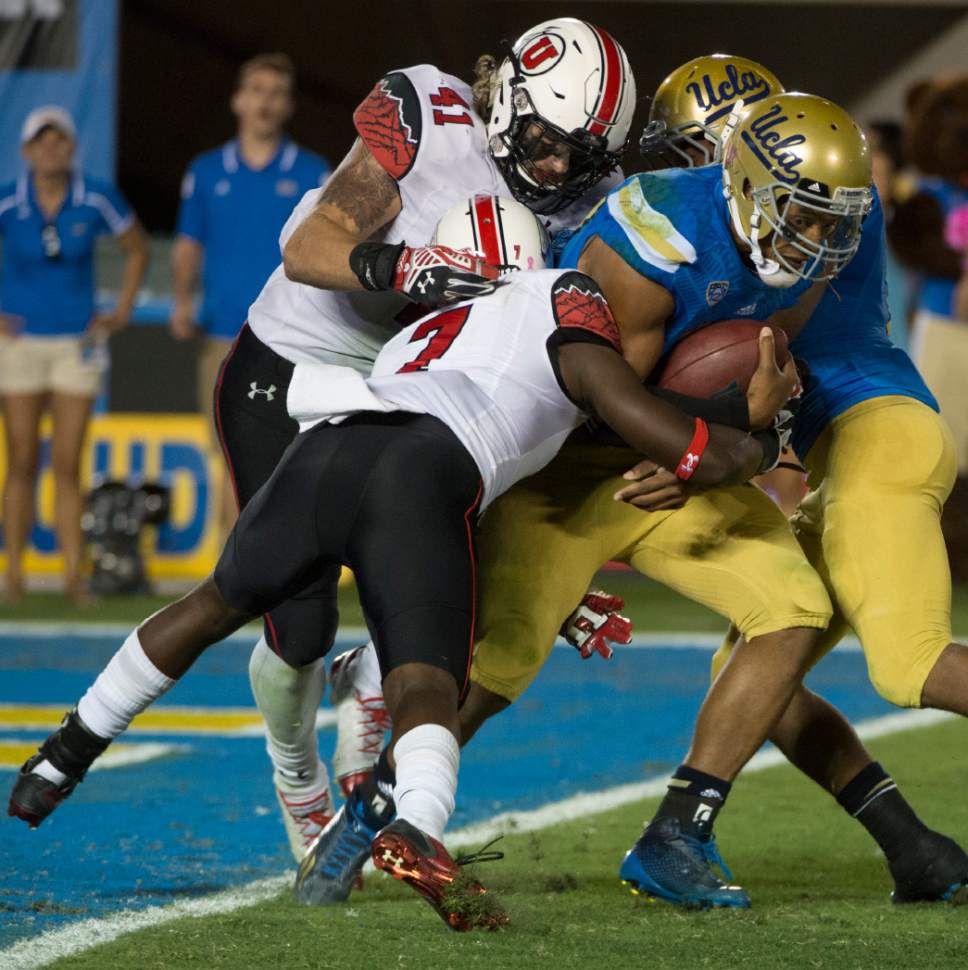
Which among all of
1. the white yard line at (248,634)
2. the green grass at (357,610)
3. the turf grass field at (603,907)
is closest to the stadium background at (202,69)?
the green grass at (357,610)

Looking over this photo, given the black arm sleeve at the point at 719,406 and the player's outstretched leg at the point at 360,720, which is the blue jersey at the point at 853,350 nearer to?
the black arm sleeve at the point at 719,406

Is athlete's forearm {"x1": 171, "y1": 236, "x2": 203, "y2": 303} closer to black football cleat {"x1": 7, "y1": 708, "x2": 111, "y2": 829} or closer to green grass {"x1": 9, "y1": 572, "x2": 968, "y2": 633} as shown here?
green grass {"x1": 9, "y1": 572, "x2": 968, "y2": 633}

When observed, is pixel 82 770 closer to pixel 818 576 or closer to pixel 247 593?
pixel 247 593

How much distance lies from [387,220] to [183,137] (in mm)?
11946

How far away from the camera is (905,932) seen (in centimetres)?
373

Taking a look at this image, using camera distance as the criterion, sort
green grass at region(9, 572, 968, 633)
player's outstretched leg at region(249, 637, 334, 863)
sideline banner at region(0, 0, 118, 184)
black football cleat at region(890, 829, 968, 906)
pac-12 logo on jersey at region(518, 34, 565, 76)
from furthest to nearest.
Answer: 1. sideline banner at region(0, 0, 118, 184)
2. green grass at region(9, 572, 968, 633)
3. player's outstretched leg at region(249, 637, 334, 863)
4. pac-12 logo on jersey at region(518, 34, 565, 76)
5. black football cleat at region(890, 829, 968, 906)

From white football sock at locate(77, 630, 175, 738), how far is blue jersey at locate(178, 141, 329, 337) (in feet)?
18.6

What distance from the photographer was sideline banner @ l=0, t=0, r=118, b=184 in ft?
35.9

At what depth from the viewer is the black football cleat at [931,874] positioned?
→ 13.4 feet

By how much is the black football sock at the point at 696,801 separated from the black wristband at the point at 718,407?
2.42 ft

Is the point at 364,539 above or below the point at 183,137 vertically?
above

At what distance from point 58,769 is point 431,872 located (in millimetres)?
1053

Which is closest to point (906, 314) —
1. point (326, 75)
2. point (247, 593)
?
point (326, 75)

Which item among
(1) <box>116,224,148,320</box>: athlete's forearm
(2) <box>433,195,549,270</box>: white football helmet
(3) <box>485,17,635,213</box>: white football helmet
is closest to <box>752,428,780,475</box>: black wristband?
(2) <box>433,195,549,270</box>: white football helmet
